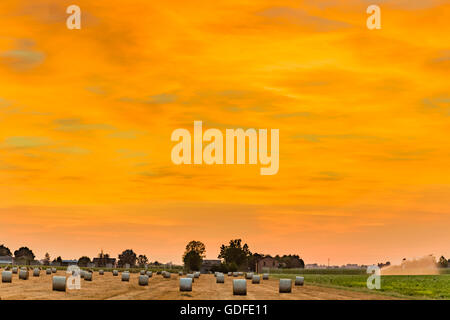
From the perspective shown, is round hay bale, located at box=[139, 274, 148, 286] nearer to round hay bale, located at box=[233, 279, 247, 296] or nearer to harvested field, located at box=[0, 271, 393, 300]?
harvested field, located at box=[0, 271, 393, 300]

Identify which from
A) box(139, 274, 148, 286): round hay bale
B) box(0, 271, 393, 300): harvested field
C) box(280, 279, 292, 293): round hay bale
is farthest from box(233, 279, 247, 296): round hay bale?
box(139, 274, 148, 286): round hay bale

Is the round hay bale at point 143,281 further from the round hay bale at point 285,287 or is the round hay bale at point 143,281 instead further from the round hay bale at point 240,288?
the round hay bale at point 240,288

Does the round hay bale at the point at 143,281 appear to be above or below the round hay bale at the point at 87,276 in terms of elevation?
above

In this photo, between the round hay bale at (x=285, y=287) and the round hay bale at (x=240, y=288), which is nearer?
the round hay bale at (x=240, y=288)

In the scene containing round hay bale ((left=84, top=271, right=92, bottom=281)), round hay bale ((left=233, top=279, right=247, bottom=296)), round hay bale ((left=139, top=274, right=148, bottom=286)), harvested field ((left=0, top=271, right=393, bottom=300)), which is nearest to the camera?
harvested field ((left=0, top=271, right=393, bottom=300))

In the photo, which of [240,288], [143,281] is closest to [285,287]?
[240,288]

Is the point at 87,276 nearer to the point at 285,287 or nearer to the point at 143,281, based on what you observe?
the point at 143,281

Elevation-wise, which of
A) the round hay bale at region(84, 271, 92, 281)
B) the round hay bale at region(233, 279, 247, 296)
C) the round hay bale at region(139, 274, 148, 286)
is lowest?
the round hay bale at region(84, 271, 92, 281)

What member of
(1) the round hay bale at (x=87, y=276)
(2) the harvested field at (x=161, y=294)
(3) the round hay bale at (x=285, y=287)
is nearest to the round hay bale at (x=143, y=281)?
(2) the harvested field at (x=161, y=294)

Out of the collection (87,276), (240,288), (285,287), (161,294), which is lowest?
(87,276)
